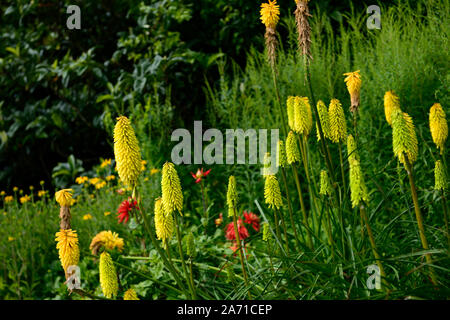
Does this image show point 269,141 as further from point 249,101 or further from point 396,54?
point 396,54

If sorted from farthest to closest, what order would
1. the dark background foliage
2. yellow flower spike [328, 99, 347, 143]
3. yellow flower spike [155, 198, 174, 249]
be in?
the dark background foliage
yellow flower spike [328, 99, 347, 143]
yellow flower spike [155, 198, 174, 249]

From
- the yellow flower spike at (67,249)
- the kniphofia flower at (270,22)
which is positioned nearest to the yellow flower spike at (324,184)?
the kniphofia flower at (270,22)

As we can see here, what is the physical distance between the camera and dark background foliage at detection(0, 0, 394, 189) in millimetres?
4738

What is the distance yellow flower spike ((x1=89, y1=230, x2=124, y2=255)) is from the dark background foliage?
179 cm

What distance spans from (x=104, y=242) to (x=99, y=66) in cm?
319

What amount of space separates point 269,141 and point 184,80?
5.71 feet

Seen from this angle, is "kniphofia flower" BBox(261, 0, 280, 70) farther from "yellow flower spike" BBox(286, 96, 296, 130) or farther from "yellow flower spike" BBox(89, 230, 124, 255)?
"yellow flower spike" BBox(89, 230, 124, 255)

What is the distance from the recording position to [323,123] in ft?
5.64

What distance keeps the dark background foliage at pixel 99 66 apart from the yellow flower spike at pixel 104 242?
5.86 feet

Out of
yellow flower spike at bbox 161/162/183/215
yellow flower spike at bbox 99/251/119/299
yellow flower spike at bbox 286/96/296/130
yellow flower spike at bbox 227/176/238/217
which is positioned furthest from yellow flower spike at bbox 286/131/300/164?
yellow flower spike at bbox 99/251/119/299

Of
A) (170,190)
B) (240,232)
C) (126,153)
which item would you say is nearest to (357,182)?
(170,190)

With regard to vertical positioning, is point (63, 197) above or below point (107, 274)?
above

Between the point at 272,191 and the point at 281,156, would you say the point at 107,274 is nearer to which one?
the point at 272,191

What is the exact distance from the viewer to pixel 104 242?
91.9 inches
